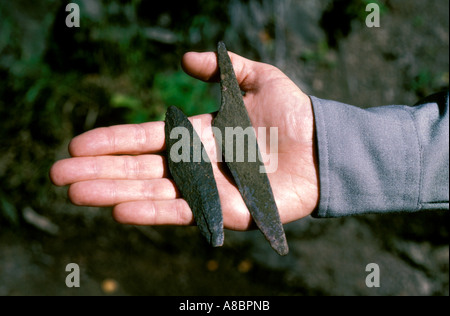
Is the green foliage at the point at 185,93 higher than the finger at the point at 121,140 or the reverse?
higher

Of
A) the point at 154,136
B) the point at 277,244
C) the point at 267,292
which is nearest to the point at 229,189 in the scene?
the point at 277,244

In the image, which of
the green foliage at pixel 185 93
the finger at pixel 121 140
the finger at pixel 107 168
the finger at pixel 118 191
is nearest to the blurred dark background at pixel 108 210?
the green foliage at pixel 185 93

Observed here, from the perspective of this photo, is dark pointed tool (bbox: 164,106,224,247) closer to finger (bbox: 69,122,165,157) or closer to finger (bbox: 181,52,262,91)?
finger (bbox: 69,122,165,157)

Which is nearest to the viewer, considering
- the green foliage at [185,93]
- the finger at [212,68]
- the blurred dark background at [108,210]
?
the finger at [212,68]

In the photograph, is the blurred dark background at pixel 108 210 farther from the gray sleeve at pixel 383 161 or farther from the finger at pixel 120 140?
the gray sleeve at pixel 383 161

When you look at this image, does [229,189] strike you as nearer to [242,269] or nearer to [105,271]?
[242,269]

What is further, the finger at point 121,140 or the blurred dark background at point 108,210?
the blurred dark background at point 108,210

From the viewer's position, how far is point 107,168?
2.17 m

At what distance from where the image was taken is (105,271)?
2.95 meters

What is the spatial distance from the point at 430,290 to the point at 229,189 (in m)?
2.04

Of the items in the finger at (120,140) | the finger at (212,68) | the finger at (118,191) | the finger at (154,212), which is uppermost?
the finger at (212,68)

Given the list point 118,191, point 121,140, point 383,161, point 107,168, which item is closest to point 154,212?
point 118,191

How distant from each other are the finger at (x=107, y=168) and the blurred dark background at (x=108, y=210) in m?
0.88

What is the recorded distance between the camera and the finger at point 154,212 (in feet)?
6.68
